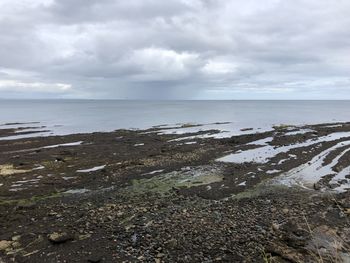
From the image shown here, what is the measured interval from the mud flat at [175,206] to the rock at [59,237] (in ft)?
0.12

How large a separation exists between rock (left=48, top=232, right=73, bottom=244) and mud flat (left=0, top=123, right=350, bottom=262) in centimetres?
4

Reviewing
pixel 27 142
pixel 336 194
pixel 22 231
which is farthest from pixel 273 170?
pixel 27 142

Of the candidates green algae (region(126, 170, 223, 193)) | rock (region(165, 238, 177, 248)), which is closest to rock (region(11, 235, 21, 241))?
rock (region(165, 238, 177, 248))

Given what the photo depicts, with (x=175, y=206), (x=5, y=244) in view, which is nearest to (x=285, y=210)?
(x=175, y=206)

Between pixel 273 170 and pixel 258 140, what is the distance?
19017 mm

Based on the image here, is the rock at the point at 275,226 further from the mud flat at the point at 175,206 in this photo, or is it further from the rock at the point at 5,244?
the rock at the point at 5,244

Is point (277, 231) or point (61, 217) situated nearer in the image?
point (277, 231)

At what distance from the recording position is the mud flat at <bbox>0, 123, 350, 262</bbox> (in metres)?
12.0

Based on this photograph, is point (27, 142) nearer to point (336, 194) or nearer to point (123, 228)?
point (123, 228)

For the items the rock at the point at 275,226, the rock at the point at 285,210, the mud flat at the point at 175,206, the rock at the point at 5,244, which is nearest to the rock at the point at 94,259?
the mud flat at the point at 175,206

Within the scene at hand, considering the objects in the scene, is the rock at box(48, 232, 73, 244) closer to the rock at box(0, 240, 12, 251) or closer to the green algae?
the rock at box(0, 240, 12, 251)

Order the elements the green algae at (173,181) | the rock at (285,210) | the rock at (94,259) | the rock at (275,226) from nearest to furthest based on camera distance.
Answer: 1. the rock at (94,259)
2. the rock at (275,226)
3. the rock at (285,210)
4. the green algae at (173,181)

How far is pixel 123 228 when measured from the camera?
1402cm

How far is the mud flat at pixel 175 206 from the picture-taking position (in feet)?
39.5
